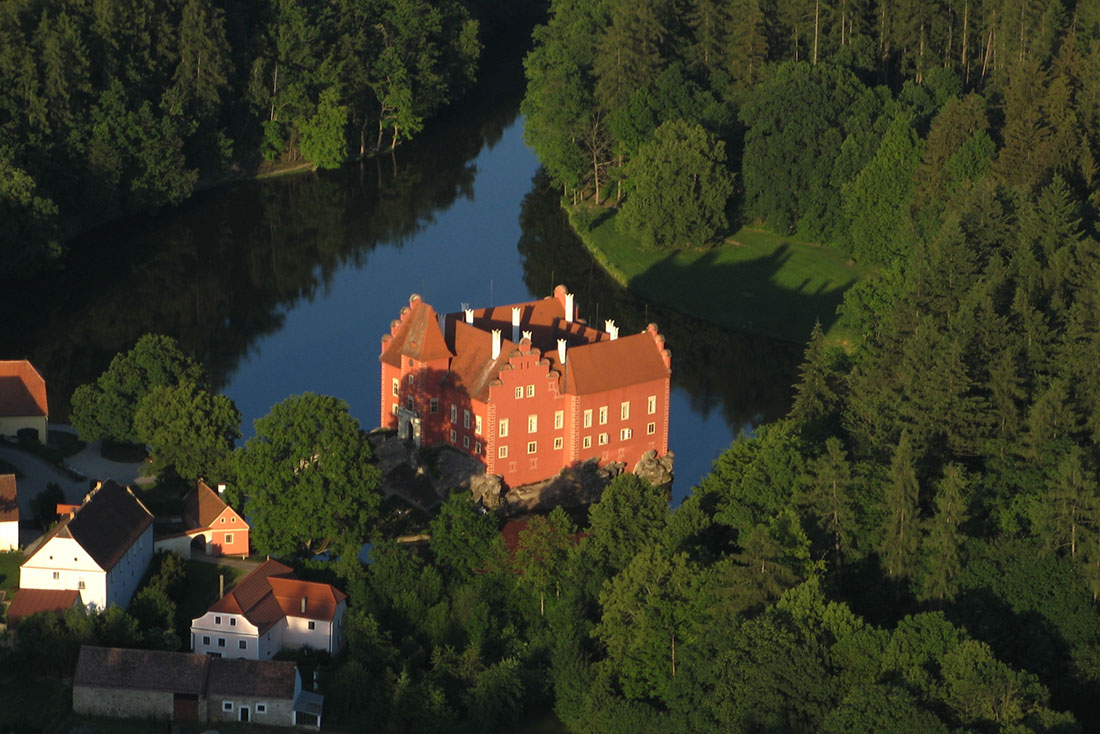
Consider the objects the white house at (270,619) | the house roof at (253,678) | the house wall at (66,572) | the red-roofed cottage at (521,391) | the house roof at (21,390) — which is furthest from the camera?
the red-roofed cottage at (521,391)

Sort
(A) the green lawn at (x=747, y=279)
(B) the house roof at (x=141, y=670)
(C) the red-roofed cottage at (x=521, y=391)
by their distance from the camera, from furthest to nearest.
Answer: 1. (A) the green lawn at (x=747, y=279)
2. (C) the red-roofed cottage at (x=521, y=391)
3. (B) the house roof at (x=141, y=670)

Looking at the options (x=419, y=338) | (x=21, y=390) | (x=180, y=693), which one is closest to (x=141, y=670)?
(x=180, y=693)

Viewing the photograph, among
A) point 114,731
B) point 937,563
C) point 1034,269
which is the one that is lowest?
point 114,731

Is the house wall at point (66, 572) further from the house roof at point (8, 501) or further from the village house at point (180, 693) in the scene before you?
the house roof at point (8, 501)

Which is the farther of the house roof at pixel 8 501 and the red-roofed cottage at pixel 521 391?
the red-roofed cottage at pixel 521 391

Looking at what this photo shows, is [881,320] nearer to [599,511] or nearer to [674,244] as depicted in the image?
[599,511]

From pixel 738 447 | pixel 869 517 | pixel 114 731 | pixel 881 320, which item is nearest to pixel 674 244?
pixel 881 320

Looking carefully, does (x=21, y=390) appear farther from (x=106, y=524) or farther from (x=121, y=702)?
(x=121, y=702)

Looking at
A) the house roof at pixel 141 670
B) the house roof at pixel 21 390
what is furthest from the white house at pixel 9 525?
the house roof at pixel 21 390
